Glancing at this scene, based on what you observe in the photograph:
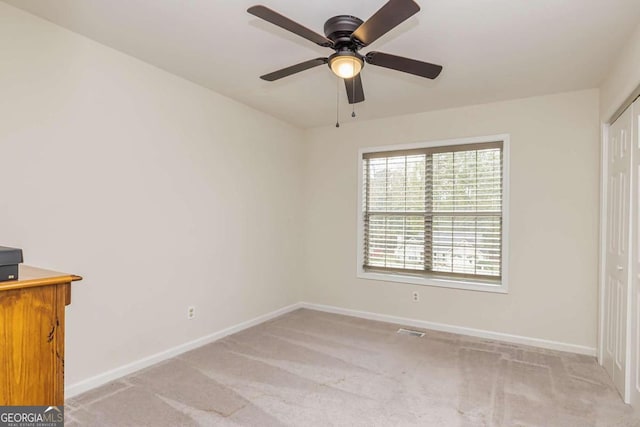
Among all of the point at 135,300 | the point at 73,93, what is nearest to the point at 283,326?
the point at 135,300

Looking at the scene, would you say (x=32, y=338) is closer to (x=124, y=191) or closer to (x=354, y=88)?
(x=124, y=191)

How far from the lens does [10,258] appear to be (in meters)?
1.31

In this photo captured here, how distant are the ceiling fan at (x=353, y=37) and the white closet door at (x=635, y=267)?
1.49 meters

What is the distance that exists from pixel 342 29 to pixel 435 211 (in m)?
2.76

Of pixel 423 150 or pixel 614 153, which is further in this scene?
pixel 423 150

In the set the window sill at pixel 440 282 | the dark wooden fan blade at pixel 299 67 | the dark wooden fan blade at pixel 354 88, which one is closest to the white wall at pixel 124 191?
the dark wooden fan blade at pixel 299 67

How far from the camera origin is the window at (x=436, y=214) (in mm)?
3955

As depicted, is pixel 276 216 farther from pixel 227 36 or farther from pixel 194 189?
pixel 227 36

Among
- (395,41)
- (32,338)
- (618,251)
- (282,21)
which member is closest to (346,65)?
(282,21)

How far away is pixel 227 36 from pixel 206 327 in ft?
8.83

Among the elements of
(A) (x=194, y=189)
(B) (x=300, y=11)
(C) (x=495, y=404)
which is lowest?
(C) (x=495, y=404)

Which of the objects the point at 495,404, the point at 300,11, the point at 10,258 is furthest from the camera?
the point at 495,404

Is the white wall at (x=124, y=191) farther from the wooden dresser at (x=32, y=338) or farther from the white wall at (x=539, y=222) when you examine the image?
the white wall at (x=539, y=222)

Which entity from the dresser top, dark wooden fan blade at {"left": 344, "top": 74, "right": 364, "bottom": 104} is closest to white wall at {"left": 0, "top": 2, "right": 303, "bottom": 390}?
the dresser top
